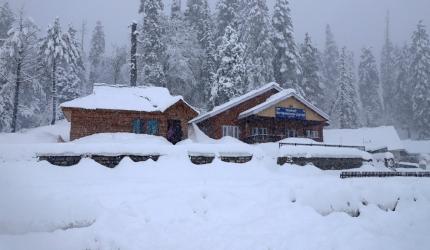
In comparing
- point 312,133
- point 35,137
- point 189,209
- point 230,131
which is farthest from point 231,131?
point 189,209

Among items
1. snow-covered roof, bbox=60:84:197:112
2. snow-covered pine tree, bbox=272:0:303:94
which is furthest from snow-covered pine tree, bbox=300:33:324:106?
→ snow-covered roof, bbox=60:84:197:112

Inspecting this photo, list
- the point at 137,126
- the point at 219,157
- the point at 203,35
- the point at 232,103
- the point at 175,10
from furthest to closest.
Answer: the point at 175,10
the point at 203,35
the point at 232,103
the point at 137,126
the point at 219,157

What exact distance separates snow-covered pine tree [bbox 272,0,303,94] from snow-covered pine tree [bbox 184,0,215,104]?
28.3 feet

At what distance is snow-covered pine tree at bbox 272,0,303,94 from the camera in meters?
45.8

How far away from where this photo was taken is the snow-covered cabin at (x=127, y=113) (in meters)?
27.3

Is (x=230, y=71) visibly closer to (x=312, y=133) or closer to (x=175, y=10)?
(x=312, y=133)

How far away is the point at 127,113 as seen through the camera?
28.3m

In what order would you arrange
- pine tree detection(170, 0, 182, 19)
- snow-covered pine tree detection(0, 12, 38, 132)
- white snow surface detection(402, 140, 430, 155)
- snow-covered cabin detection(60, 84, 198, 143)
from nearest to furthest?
1. snow-covered cabin detection(60, 84, 198, 143)
2. snow-covered pine tree detection(0, 12, 38, 132)
3. white snow surface detection(402, 140, 430, 155)
4. pine tree detection(170, 0, 182, 19)

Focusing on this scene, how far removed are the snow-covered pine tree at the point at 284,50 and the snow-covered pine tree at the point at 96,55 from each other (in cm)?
3917

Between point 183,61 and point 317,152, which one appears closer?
point 317,152

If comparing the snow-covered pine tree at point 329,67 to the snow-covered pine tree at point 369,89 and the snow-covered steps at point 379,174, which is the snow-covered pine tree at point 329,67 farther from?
the snow-covered steps at point 379,174

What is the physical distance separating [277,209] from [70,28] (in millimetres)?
56763

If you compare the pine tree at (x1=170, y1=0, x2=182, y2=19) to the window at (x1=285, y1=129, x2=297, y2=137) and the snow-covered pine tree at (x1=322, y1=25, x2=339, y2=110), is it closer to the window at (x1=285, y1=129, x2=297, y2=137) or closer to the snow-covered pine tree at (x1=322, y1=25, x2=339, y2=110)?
the window at (x1=285, y1=129, x2=297, y2=137)

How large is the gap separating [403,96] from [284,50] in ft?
98.8
